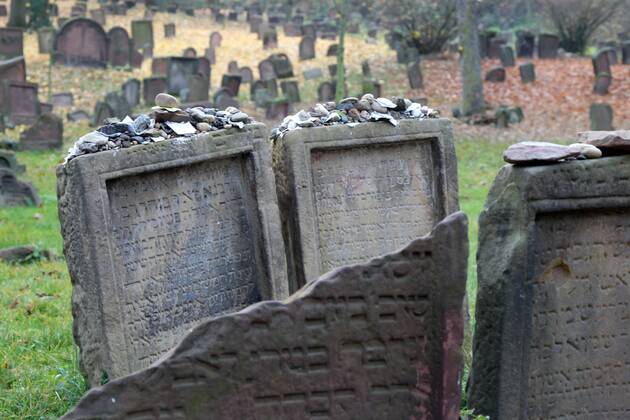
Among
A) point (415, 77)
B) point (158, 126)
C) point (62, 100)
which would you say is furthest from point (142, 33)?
point (158, 126)

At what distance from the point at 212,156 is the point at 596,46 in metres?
27.7

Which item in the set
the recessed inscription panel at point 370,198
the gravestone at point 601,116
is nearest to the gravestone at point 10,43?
the gravestone at point 601,116

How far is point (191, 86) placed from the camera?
19.4 m

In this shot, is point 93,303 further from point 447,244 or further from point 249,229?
point 447,244

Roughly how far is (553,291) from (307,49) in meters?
Result: 22.9

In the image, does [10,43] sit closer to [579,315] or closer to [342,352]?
[579,315]

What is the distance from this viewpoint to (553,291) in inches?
177

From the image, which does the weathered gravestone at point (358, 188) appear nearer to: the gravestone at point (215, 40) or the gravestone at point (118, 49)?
the gravestone at point (118, 49)

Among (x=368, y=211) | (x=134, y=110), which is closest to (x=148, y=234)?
(x=368, y=211)

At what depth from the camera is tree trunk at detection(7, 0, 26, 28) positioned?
26.7 meters

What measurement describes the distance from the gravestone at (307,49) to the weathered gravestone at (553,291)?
74.0ft

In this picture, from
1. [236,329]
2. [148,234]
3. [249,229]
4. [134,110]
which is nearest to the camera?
[236,329]

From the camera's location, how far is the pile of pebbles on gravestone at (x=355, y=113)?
243 inches

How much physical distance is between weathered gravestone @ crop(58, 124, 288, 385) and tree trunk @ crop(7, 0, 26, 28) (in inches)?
888
